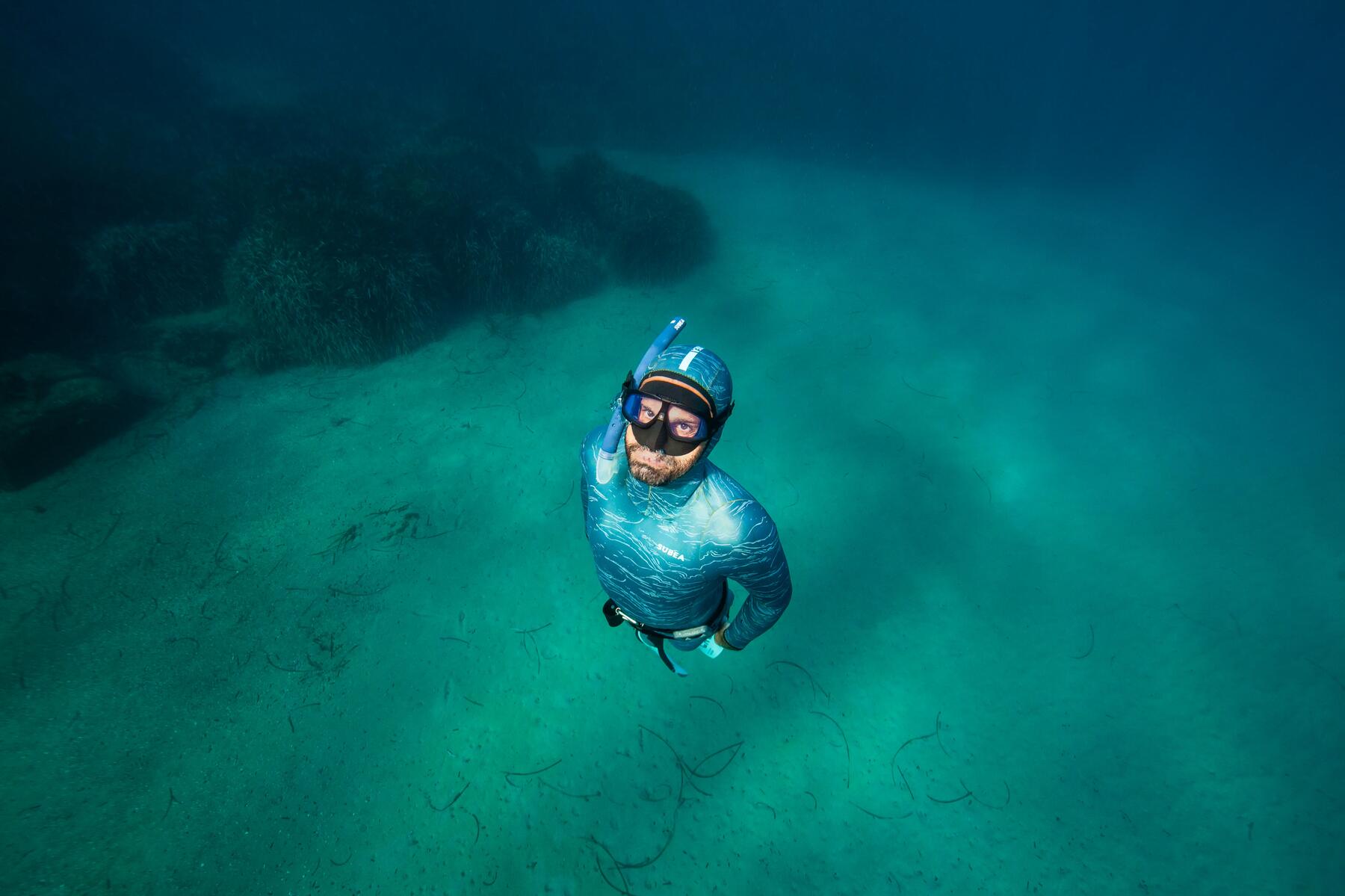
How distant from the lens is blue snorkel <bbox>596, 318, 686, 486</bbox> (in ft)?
5.86

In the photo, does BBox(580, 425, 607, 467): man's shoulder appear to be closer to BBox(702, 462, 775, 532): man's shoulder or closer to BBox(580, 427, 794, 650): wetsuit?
BBox(580, 427, 794, 650): wetsuit

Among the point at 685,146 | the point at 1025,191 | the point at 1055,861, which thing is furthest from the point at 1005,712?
the point at 1025,191

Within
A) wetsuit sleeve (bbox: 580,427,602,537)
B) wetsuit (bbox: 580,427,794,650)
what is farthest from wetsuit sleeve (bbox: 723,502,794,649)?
wetsuit sleeve (bbox: 580,427,602,537)

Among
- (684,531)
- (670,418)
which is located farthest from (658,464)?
(684,531)

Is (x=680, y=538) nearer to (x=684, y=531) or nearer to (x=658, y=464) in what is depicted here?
(x=684, y=531)

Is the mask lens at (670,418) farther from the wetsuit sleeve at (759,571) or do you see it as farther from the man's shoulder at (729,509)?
the wetsuit sleeve at (759,571)

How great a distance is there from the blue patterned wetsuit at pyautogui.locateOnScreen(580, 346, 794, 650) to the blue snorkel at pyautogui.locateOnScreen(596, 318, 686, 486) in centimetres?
4

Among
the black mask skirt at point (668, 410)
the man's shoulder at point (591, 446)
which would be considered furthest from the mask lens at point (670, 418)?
the man's shoulder at point (591, 446)

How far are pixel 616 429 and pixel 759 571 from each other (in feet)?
2.89

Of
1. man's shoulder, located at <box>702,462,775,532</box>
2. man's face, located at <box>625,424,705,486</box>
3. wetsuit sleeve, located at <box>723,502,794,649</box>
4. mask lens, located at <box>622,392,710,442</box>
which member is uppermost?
mask lens, located at <box>622,392,710,442</box>

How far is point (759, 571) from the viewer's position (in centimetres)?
195

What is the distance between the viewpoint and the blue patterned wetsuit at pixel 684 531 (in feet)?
5.88

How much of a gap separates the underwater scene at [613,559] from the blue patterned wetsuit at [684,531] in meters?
0.02

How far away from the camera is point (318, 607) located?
4062 millimetres
